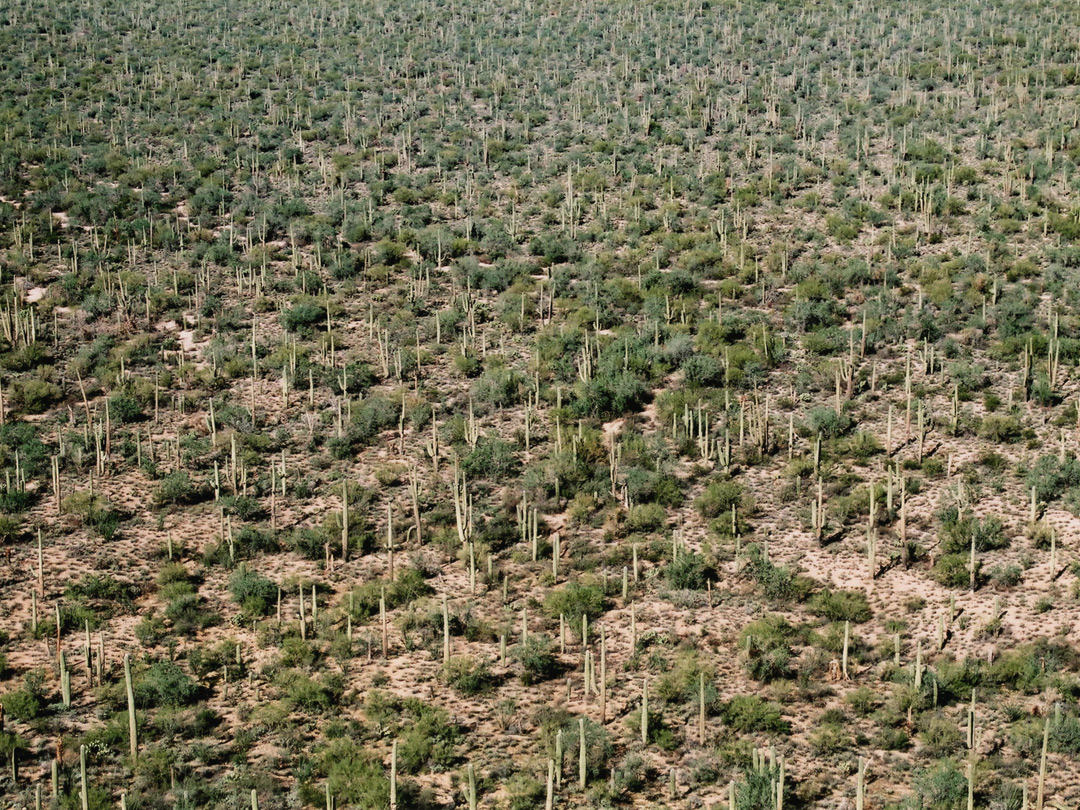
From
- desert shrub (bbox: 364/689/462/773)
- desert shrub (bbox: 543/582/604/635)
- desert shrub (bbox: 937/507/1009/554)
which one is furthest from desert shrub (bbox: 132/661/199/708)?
desert shrub (bbox: 937/507/1009/554)

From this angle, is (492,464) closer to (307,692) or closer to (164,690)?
(307,692)

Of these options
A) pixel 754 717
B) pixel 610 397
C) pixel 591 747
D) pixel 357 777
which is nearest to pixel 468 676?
pixel 591 747

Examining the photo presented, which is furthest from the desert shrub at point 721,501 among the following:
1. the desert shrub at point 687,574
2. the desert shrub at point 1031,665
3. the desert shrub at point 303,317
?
the desert shrub at point 303,317

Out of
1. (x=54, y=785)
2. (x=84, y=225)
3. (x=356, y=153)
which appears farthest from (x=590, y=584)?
(x=356, y=153)

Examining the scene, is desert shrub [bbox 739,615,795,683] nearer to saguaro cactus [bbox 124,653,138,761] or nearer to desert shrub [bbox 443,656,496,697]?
desert shrub [bbox 443,656,496,697]

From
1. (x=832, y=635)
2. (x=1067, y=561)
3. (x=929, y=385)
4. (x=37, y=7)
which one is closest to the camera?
(x=832, y=635)

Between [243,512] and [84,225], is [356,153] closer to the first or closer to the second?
[84,225]
